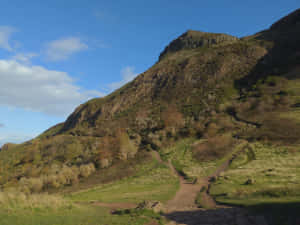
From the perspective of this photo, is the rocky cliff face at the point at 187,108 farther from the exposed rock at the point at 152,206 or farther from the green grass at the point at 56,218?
the green grass at the point at 56,218

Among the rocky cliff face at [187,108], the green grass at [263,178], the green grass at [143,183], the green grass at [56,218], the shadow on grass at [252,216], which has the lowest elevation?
the green grass at [143,183]

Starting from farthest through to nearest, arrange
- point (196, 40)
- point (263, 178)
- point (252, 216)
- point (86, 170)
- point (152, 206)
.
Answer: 1. point (196, 40)
2. point (86, 170)
3. point (263, 178)
4. point (152, 206)
5. point (252, 216)

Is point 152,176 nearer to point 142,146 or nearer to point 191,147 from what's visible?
point 191,147

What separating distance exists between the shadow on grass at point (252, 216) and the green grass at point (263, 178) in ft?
6.87

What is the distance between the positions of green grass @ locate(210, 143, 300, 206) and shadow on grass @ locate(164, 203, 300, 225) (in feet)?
6.87

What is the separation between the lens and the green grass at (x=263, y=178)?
20500mm

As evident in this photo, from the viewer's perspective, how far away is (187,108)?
97188 mm

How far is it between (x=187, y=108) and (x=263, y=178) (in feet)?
221

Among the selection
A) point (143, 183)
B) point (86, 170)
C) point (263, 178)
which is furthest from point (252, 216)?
point (86, 170)

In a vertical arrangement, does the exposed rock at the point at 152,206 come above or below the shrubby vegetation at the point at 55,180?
above

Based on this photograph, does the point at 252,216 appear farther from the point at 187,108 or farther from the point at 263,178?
the point at 187,108

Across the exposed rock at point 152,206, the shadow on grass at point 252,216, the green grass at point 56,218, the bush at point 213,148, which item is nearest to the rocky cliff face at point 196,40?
the bush at point 213,148

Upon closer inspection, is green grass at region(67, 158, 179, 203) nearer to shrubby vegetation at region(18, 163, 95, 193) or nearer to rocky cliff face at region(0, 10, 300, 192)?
shrubby vegetation at region(18, 163, 95, 193)

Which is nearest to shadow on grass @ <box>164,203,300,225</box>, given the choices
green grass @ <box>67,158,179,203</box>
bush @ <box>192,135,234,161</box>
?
green grass @ <box>67,158,179,203</box>
